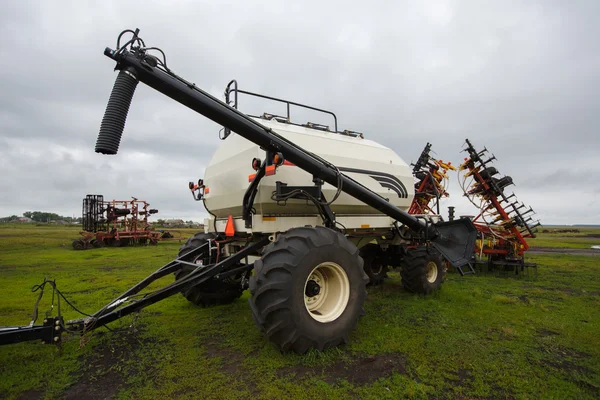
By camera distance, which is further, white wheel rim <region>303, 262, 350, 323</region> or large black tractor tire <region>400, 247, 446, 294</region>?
large black tractor tire <region>400, 247, 446, 294</region>

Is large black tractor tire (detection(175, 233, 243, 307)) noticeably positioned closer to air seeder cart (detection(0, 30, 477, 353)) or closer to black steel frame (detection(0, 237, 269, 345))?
air seeder cart (detection(0, 30, 477, 353))

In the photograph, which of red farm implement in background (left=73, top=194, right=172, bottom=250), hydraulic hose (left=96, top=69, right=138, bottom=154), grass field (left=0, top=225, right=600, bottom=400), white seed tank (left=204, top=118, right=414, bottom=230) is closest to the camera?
grass field (left=0, top=225, right=600, bottom=400)

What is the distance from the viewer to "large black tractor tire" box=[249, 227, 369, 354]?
391cm

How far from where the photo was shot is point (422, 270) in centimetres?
736

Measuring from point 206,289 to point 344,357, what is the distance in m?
3.22

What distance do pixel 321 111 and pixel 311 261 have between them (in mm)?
3840

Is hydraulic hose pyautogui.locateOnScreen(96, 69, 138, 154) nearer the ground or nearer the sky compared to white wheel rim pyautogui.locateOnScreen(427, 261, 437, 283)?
nearer the sky

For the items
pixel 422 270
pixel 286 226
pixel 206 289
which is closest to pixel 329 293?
pixel 286 226

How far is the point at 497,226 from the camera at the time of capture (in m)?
11.4

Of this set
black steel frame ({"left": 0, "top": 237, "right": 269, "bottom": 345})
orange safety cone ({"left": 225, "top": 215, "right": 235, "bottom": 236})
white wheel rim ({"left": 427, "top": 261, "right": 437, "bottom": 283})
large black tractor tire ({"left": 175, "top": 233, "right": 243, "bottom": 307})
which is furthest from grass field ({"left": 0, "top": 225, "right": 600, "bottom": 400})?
orange safety cone ({"left": 225, "top": 215, "right": 235, "bottom": 236})

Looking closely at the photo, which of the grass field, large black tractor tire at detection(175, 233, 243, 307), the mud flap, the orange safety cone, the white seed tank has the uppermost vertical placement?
the white seed tank

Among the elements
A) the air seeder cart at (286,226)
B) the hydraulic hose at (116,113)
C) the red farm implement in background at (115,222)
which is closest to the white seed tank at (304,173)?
the air seeder cart at (286,226)

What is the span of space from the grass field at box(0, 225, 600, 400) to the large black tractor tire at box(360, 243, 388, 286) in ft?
6.18

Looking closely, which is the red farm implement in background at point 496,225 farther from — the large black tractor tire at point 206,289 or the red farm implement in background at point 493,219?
the large black tractor tire at point 206,289
